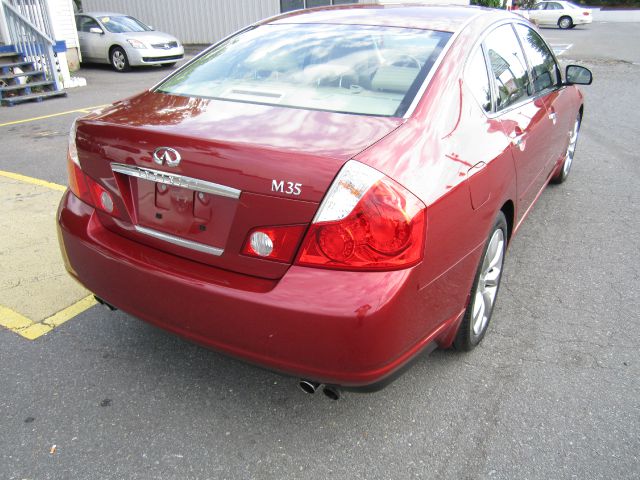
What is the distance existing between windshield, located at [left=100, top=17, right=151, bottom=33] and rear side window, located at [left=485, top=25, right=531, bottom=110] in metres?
14.0

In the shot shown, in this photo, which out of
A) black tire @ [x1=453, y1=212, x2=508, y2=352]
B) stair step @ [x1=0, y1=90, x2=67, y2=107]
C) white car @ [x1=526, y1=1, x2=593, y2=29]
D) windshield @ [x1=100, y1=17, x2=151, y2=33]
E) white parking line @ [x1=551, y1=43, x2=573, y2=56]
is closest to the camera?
black tire @ [x1=453, y1=212, x2=508, y2=352]

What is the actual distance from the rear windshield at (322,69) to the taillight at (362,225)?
509 mm

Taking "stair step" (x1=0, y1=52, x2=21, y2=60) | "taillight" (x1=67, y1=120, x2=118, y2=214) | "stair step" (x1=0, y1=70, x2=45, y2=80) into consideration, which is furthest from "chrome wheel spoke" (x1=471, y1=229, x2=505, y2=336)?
"stair step" (x1=0, y1=52, x2=21, y2=60)

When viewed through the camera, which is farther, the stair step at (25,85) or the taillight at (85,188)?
the stair step at (25,85)

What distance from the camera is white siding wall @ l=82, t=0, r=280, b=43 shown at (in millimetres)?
19172

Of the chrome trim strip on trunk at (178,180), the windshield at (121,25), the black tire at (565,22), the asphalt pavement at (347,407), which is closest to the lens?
the chrome trim strip on trunk at (178,180)

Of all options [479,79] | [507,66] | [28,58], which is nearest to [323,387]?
[479,79]

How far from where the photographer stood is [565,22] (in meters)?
30.8

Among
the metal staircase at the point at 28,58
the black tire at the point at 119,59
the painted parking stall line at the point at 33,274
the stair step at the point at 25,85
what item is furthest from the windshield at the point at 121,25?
the painted parking stall line at the point at 33,274

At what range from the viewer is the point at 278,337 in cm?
197

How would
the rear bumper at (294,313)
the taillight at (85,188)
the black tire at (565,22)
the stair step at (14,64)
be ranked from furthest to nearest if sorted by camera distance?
the black tire at (565,22) < the stair step at (14,64) < the taillight at (85,188) < the rear bumper at (294,313)

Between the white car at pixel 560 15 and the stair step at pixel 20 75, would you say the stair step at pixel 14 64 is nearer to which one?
the stair step at pixel 20 75

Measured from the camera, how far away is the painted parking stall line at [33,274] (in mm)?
3158

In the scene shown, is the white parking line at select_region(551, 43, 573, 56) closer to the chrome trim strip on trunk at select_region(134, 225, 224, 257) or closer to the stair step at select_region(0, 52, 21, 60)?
the stair step at select_region(0, 52, 21, 60)
